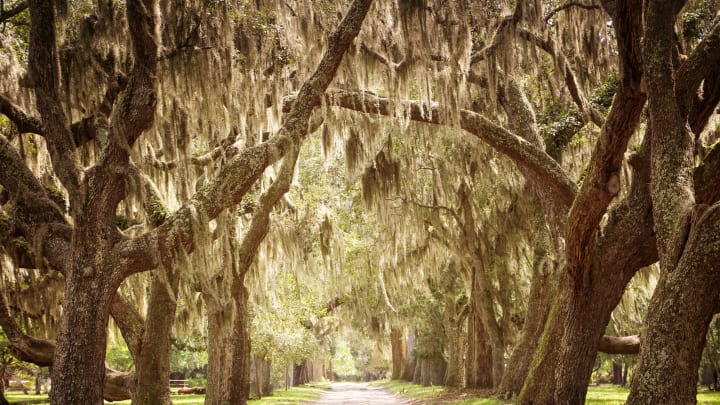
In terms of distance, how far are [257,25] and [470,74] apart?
3.79 m

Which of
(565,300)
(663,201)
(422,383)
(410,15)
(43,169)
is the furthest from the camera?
(422,383)

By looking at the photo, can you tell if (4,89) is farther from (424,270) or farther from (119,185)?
(424,270)

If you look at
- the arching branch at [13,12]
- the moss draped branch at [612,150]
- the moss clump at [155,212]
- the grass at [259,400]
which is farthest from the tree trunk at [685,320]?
the grass at [259,400]

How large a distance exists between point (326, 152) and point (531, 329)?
5789mm

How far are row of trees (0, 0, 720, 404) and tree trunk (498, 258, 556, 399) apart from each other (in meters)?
0.05

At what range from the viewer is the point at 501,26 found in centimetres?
991

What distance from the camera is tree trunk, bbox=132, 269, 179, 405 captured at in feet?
34.6

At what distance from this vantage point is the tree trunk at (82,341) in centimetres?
736

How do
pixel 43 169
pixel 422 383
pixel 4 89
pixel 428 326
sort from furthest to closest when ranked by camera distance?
pixel 422 383 < pixel 428 326 < pixel 43 169 < pixel 4 89

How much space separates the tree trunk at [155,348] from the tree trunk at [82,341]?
275 centimetres

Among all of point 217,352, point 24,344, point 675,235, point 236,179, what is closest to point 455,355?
point 217,352

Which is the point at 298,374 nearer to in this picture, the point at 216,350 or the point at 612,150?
the point at 216,350

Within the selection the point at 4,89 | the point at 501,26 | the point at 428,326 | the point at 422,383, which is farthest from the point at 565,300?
the point at 422,383

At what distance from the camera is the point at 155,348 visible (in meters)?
10.5
